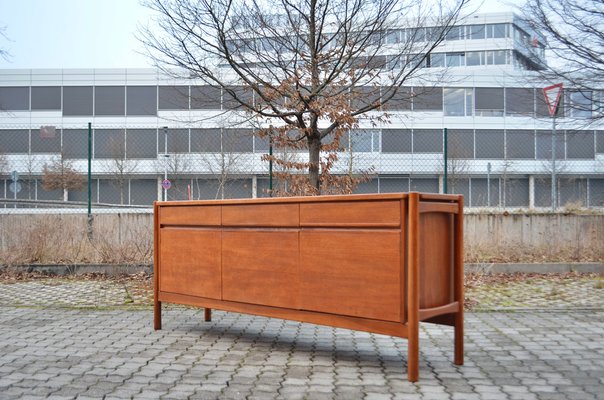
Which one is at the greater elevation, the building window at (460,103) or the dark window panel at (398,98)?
the building window at (460,103)

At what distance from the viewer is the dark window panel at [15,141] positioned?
2145 centimetres

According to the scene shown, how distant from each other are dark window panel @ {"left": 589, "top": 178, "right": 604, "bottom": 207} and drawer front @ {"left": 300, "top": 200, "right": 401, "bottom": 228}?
29.2 feet

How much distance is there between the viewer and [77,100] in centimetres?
3922

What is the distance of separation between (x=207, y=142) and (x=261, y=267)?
18.7m

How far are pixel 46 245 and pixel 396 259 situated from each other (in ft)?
25.8

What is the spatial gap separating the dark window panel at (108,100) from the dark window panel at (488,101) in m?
22.3

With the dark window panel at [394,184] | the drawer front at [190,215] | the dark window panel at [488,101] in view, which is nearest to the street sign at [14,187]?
the dark window panel at [394,184]

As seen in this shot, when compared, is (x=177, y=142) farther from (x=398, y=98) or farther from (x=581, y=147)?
(x=398, y=98)

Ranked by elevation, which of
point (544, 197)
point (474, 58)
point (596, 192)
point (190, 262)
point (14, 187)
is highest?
point (474, 58)

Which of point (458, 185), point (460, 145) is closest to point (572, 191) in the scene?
point (458, 185)

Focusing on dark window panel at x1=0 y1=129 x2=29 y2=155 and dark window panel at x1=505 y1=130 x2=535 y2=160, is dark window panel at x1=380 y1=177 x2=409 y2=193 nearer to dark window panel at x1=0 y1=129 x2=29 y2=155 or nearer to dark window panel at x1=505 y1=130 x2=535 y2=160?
dark window panel at x1=505 y1=130 x2=535 y2=160

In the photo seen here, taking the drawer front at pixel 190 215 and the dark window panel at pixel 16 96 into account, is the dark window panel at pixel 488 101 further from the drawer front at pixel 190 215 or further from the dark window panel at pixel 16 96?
the drawer front at pixel 190 215

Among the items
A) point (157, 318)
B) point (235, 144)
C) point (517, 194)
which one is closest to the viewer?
point (157, 318)

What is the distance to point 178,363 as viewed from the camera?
458 centimetres
